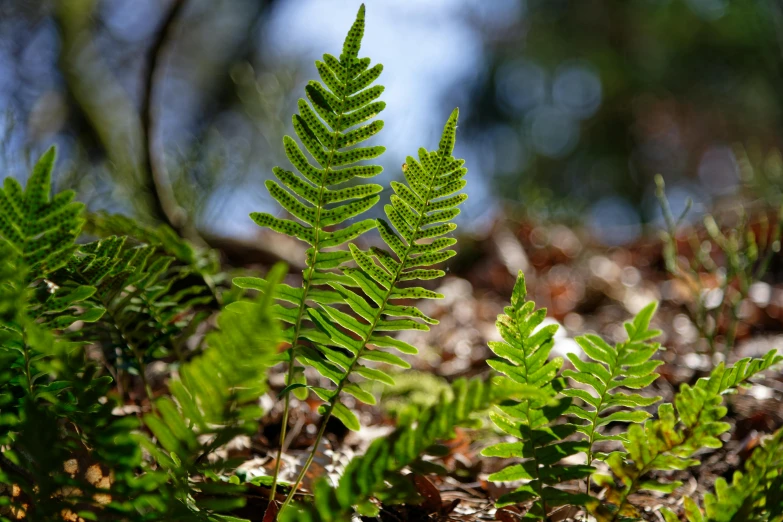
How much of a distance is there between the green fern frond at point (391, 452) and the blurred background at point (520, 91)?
284 cm

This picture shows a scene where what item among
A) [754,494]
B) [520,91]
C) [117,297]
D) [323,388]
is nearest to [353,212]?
[323,388]

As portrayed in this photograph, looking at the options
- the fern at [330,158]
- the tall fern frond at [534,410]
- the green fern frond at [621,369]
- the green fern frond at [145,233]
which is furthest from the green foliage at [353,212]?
the green fern frond at [145,233]

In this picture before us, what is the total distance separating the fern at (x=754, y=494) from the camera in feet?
2.10

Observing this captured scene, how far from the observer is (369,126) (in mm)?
795

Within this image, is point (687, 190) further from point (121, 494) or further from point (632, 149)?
point (121, 494)

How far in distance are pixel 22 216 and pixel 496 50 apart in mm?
12398

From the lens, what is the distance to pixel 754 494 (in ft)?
2.12

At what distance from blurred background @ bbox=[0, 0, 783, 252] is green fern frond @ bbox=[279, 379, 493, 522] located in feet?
9.31

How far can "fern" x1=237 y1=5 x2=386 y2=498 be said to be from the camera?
2.49 feet

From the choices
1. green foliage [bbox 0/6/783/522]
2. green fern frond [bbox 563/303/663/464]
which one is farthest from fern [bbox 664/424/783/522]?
green fern frond [bbox 563/303/663/464]

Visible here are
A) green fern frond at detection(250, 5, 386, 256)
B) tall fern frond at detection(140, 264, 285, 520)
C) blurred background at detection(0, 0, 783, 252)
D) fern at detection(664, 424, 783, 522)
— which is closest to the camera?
tall fern frond at detection(140, 264, 285, 520)

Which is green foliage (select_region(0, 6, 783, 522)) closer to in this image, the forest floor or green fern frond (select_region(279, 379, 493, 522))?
green fern frond (select_region(279, 379, 493, 522))

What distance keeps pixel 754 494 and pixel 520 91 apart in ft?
39.9

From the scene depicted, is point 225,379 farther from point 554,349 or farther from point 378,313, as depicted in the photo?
point 554,349
